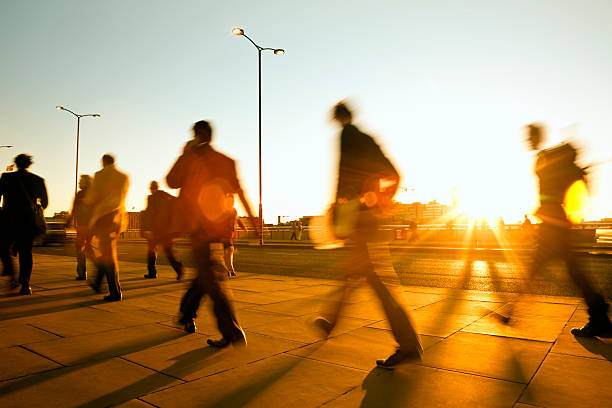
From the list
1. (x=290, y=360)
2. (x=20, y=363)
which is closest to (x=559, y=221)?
(x=290, y=360)

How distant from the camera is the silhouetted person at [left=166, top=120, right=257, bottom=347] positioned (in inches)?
139

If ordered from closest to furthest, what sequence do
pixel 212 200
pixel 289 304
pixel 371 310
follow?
pixel 212 200 < pixel 371 310 < pixel 289 304

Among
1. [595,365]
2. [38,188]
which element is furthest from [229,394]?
[38,188]

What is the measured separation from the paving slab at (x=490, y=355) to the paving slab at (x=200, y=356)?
117 cm

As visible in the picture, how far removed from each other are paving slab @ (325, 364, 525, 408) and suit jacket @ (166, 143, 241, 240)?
1.65 m

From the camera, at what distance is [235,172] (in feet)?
12.4

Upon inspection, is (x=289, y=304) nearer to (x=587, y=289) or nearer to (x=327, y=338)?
(x=327, y=338)

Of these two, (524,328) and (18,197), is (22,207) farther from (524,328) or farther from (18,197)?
(524,328)

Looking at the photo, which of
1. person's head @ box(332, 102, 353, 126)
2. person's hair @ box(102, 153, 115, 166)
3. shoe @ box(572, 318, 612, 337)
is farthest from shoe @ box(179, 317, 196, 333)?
shoe @ box(572, 318, 612, 337)

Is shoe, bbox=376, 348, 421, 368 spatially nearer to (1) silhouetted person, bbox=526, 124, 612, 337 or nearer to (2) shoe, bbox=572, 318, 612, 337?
(1) silhouetted person, bbox=526, 124, 612, 337

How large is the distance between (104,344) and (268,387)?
1725 mm

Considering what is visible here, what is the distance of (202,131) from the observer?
149 inches

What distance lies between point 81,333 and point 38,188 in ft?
10.5

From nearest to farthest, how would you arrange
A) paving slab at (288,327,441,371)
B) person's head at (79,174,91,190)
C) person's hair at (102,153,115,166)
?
paving slab at (288,327,441,371) < person's hair at (102,153,115,166) < person's head at (79,174,91,190)
